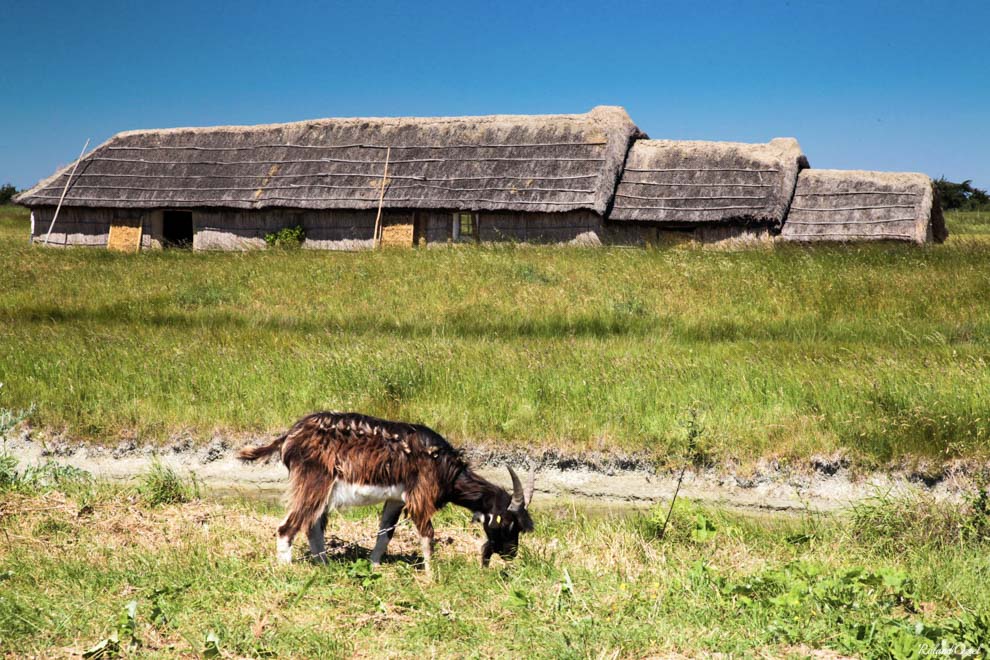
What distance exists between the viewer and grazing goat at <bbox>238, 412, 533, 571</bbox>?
6332 millimetres

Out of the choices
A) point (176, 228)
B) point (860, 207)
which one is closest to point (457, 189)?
point (176, 228)

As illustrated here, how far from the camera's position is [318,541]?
6.64 m

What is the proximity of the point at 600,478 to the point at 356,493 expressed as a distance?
12.7ft

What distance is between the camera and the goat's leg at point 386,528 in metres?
6.61

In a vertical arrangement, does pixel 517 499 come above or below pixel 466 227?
below

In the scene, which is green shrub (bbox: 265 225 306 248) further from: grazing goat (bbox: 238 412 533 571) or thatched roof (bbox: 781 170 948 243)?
grazing goat (bbox: 238 412 533 571)

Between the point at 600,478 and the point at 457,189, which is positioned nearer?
the point at 600,478

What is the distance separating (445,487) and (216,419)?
475cm

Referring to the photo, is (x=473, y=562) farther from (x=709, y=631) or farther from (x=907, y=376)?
(x=907, y=376)

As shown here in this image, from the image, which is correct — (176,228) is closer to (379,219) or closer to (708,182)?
(379,219)

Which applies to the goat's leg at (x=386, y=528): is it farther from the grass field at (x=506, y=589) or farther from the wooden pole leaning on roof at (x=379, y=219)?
the wooden pole leaning on roof at (x=379, y=219)

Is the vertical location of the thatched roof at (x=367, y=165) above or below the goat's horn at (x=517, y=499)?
above

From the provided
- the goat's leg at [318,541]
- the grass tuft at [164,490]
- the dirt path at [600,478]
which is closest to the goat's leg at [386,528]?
the goat's leg at [318,541]

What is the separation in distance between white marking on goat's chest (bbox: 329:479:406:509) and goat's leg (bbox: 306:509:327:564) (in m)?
0.24
